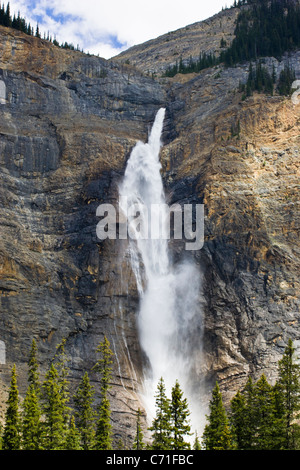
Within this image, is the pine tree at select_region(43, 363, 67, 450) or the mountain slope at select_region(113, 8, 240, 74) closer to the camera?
the pine tree at select_region(43, 363, 67, 450)

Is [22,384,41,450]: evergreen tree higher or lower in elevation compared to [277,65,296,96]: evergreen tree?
lower

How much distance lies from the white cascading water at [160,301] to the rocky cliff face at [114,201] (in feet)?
4.67

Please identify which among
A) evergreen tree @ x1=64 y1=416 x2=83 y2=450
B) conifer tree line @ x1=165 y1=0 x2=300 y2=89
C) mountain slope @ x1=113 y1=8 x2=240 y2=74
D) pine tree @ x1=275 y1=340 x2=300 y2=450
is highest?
mountain slope @ x1=113 y1=8 x2=240 y2=74

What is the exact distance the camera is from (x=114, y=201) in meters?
80.2

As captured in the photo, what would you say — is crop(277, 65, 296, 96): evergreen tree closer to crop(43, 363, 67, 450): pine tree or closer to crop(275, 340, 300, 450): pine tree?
crop(275, 340, 300, 450): pine tree

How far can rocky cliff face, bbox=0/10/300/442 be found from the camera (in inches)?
2643

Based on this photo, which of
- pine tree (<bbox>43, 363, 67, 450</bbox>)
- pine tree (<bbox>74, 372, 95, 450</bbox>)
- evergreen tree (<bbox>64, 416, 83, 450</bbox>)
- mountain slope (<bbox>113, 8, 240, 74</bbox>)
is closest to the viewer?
pine tree (<bbox>43, 363, 67, 450</bbox>)

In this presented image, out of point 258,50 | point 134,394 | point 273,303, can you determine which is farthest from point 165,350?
point 258,50

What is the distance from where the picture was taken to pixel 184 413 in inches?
1807

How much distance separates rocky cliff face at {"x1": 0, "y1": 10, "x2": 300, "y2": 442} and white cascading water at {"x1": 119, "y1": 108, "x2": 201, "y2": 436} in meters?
1.42

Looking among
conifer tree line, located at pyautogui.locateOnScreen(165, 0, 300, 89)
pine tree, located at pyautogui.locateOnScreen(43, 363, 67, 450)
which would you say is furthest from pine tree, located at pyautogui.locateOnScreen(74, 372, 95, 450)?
conifer tree line, located at pyautogui.locateOnScreen(165, 0, 300, 89)

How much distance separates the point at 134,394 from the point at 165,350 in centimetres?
740

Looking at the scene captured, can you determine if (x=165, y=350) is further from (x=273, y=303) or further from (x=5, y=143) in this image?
(x=5, y=143)

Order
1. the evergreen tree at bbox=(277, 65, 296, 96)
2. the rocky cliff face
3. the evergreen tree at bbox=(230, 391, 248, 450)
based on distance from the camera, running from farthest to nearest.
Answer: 1. the evergreen tree at bbox=(277, 65, 296, 96)
2. the rocky cliff face
3. the evergreen tree at bbox=(230, 391, 248, 450)
